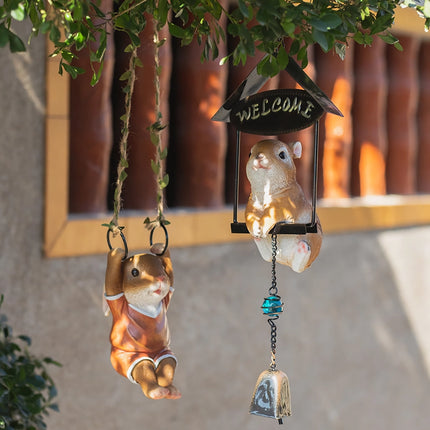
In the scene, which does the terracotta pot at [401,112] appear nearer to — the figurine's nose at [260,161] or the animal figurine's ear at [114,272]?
the figurine's nose at [260,161]

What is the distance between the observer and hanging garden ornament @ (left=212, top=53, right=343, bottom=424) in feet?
4.89

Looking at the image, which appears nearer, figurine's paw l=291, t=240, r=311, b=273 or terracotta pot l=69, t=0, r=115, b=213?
figurine's paw l=291, t=240, r=311, b=273

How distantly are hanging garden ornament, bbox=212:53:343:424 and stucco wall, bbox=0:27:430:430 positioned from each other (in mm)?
1222

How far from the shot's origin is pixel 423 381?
4379mm

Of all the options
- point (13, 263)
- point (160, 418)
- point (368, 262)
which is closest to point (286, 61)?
point (13, 263)

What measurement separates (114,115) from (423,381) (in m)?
2.44

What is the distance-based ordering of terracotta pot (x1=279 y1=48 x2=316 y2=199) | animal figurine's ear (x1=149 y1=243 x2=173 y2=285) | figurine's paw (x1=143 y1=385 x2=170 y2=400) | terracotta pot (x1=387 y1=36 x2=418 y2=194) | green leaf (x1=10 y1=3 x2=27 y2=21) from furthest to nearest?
terracotta pot (x1=387 y1=36 x2=418 y2=194)
terracotta pot (x1=279 y1=48 x2=316 y2=199)
animal figurine's ear (x1=149 y1=243 x2=173 y2=285)
figurine's paw (x1=143 y1=385 x2=170 y2=400)
green leaf (x1=10 y1=3 x2=27 y2=21)

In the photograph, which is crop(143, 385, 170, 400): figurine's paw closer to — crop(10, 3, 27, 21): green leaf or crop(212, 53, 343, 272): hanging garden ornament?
crop(212, 53, 343, 272): hanging garden ornament

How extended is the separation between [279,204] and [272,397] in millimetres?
393

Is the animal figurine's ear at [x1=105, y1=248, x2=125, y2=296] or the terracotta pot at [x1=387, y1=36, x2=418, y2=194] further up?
the terracotta pot at [x1=387, y1=36, x2=418, y2=194]

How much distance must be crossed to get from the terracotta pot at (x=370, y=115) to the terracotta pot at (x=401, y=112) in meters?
0.12

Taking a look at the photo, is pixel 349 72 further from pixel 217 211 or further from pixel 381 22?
pixel 381 22

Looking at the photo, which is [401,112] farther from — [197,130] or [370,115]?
[197,130]

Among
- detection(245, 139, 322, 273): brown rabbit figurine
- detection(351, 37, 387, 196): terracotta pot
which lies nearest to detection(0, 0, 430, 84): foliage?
detection(245, 139, 322, 273): brown rabbit figurine
